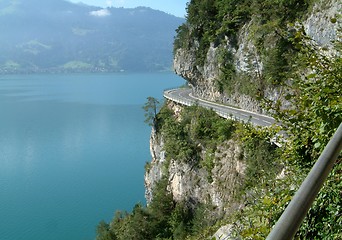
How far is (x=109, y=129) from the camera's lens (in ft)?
282

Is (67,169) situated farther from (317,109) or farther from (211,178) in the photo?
(317,109)

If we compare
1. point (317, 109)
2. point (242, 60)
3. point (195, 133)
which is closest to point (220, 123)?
point (195, 133)

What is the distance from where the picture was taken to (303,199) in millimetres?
1522

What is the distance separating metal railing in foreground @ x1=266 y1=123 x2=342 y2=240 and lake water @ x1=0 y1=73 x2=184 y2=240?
136 feet

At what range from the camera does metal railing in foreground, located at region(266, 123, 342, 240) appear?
1.41 metres

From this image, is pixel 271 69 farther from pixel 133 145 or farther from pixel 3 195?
pixel 133 145

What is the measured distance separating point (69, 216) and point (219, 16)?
1250 inches

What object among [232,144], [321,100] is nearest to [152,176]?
[232,144]

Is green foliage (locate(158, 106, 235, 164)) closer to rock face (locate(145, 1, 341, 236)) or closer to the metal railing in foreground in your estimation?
rock face (locate(145, 1, 341, 236))

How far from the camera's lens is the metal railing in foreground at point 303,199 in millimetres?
1408

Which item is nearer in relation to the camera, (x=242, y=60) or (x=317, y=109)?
(x=317, y=109)

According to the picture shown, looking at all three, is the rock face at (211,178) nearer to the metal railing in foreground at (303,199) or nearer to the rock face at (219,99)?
the rock face at (219,99)

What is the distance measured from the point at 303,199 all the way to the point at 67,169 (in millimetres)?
61166

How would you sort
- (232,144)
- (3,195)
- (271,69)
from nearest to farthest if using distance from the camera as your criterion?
(232,144)
(271,69)
(3,195)
